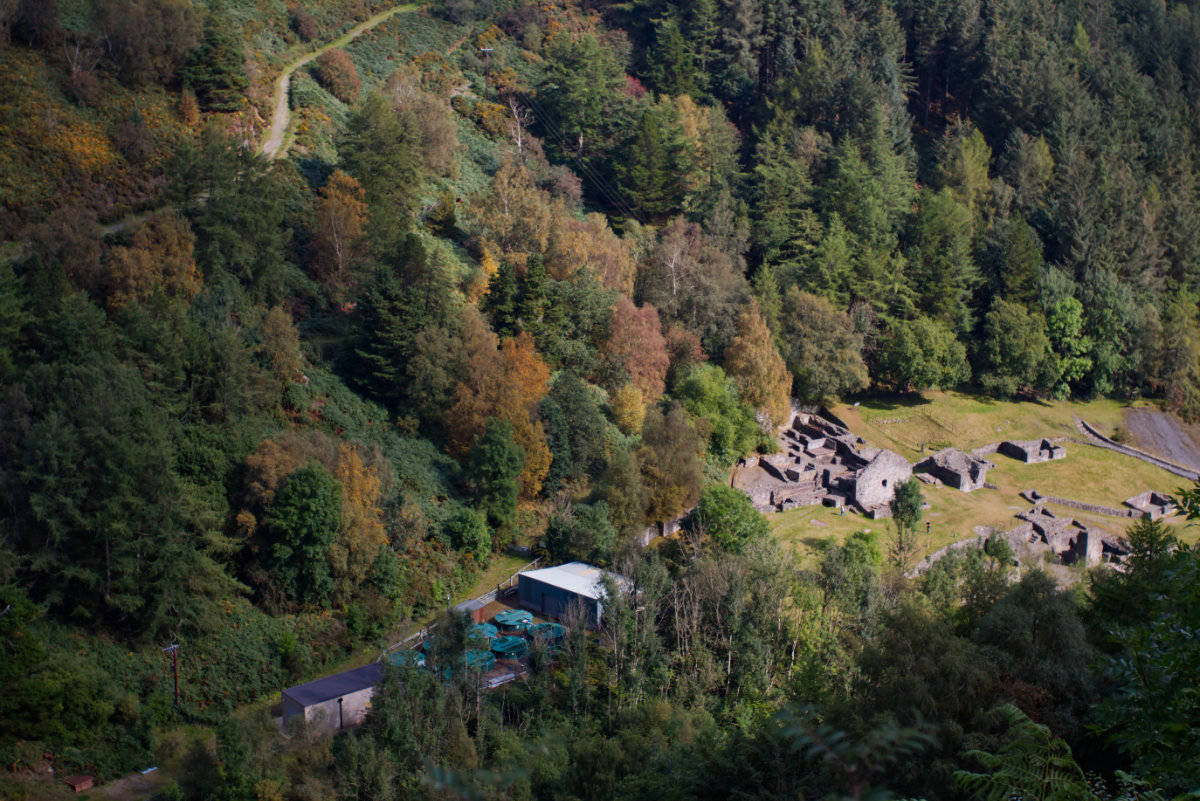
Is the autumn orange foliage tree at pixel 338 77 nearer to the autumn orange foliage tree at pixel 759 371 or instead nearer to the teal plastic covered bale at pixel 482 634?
the autumn orange foliage tree at pixel 759 371

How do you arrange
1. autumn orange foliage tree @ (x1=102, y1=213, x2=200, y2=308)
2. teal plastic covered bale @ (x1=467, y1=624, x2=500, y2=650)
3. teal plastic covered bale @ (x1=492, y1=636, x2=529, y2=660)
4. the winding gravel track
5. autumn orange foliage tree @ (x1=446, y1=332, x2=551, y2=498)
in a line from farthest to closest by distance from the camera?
the winding gravel track, autumn orange foliage tree @ (x1=446, y1=332, x2=551, y2=498), autumn orange foliage tree @ (x1=102, y1=213, x2=200, y2=308), teal plastic covered bale @ (x1=492, y1=636, x2=529, y2=660), teal plastic covered bale @ (x1=467, y1=624, x2=500, y2=650)

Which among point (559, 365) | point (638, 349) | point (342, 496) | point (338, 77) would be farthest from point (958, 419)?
point (338, 77)

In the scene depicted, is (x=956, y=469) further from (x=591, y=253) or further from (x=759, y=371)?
(x=591, y=253)

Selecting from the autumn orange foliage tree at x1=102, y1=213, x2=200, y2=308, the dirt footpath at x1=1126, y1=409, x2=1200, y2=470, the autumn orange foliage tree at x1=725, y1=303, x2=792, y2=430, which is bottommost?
the dirt footpath at x1=1126, y1=409, x2=1200, y2=470

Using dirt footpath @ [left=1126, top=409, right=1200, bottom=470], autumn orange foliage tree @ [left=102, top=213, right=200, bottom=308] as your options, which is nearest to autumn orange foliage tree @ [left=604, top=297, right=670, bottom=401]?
autumn orange foliage tree @ [left=102, top=213, right=200, bottom=308]

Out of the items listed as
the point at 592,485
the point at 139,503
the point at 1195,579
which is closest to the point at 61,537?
the point at 139,503

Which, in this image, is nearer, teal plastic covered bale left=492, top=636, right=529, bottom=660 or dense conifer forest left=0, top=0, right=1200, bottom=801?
dense conifer forest left=0, top=0, right=1200, bottom=801

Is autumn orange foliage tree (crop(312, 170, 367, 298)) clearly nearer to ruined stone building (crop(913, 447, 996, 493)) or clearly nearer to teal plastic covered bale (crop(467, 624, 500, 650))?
teal plastic covered bale (crop(467, 624, 500, 650))
